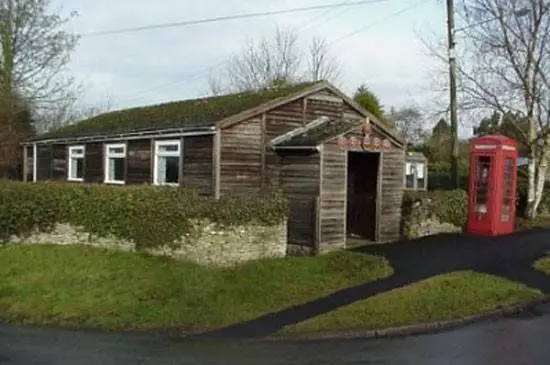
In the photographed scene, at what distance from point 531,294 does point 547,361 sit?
15.0 ft

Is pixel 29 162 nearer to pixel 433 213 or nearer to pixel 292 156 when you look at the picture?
pixel 292 156

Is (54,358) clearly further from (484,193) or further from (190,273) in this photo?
(484,193)

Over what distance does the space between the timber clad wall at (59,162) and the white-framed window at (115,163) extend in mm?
4214

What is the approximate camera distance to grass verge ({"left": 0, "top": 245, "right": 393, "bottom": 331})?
11844 millimetres

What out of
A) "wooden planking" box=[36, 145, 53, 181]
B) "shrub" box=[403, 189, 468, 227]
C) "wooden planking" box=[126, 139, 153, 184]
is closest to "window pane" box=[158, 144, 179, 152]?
"wooden planking" box=[126, 139, 153, 184]

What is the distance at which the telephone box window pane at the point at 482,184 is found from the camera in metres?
20.0

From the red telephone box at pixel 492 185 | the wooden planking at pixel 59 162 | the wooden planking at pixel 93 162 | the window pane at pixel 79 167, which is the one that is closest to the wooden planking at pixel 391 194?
→ the red telephone box at pixel 492 185

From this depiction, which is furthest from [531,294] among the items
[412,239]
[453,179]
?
[453,179]

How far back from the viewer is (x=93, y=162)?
24.5 meters

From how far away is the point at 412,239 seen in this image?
770 inches

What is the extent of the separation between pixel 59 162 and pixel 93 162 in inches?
156

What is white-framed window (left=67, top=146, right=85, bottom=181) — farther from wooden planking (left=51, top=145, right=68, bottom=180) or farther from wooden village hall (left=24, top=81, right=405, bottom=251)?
wooden village hall (left=24, top=81, right=405, bottom=251)

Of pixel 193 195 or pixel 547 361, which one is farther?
pixel 193 195

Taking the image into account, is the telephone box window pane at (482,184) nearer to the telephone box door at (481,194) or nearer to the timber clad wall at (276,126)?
the telephone box door at (481,194)
